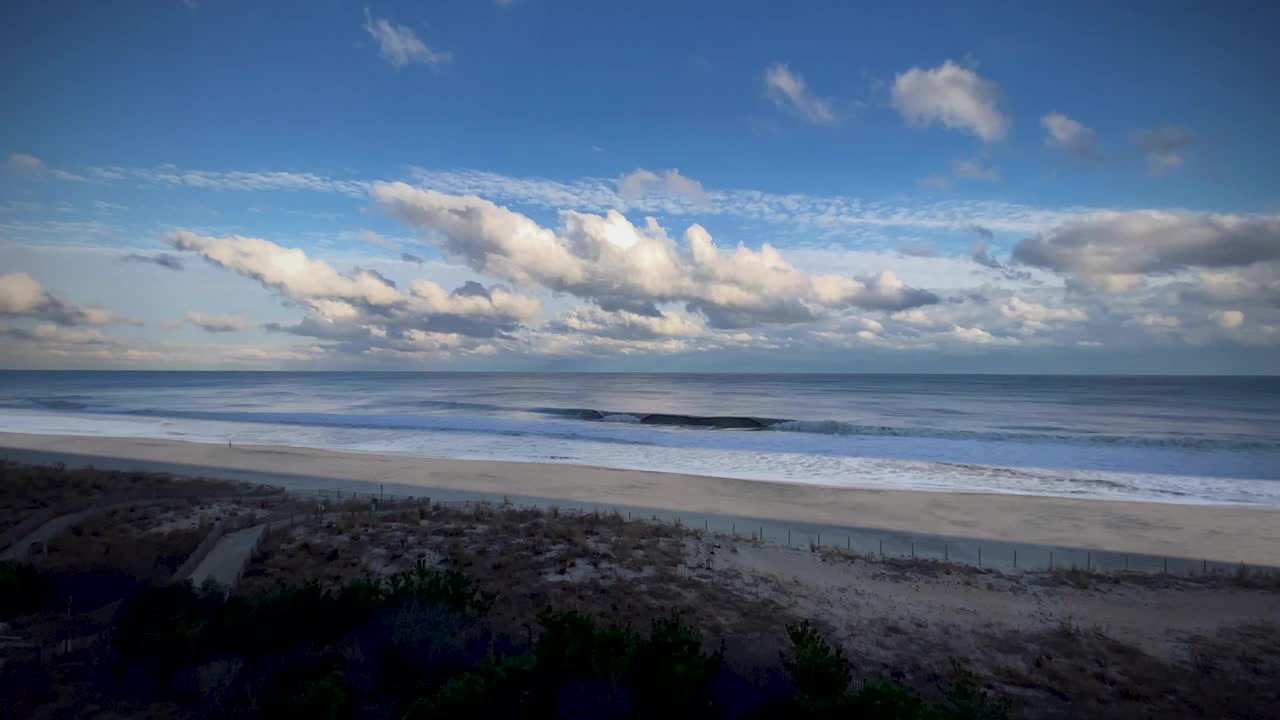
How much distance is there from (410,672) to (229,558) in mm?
7325

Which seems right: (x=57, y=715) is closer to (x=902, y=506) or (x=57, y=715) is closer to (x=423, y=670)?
(x=423, y=670)

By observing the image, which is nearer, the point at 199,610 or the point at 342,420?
the point at 199,610

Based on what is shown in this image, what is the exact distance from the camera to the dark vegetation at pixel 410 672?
5.77 m

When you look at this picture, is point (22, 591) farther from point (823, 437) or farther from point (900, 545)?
point (823, 437)

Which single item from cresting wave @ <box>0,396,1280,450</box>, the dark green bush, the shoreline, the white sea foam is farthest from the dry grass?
cresting wave @ <box>0,396,1280,450</box>

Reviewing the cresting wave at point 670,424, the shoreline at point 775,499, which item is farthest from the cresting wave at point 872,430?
the shoreline at point 775,499

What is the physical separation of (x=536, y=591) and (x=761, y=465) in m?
20.6

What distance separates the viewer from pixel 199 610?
25.9ft

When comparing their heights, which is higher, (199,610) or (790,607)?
(199,610)

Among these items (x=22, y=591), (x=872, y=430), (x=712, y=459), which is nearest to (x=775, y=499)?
(x=712, y=459)

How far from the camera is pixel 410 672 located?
6.72 meters

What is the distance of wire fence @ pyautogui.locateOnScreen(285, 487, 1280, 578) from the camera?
14.6 metres

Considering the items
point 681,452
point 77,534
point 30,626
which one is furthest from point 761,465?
point 30,626

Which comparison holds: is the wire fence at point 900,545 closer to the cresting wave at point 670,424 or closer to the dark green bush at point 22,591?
the dark green bush at point 22,591
